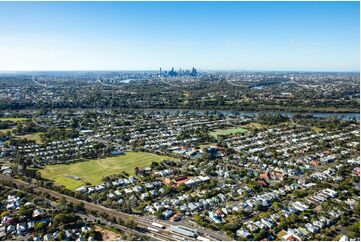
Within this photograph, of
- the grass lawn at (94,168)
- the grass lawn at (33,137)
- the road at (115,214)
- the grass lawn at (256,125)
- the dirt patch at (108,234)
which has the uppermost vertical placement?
the grass lawn at (256,125)

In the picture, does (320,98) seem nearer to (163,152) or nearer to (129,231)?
(163,152)

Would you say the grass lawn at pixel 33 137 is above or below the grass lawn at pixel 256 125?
below

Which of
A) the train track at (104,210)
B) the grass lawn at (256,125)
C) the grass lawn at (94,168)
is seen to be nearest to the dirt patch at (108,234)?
the train track at (104,210)

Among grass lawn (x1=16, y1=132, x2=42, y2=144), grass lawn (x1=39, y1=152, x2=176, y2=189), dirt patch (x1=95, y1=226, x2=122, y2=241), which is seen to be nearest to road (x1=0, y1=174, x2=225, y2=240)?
dirt patch (x1=95, y1=226, x2=122, y2=241)

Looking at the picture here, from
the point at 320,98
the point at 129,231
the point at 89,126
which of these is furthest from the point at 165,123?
the point at 320,98

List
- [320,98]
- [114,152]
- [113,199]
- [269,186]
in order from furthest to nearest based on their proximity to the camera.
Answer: [320,98] → [114,152] → [269,186] → [113,199]

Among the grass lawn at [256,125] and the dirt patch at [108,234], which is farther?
the grass lawn at [256,125]

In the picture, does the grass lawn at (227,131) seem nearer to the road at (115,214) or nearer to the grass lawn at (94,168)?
the grass lawn at (94,168)

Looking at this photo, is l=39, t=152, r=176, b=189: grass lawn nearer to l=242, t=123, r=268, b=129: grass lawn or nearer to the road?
the road
